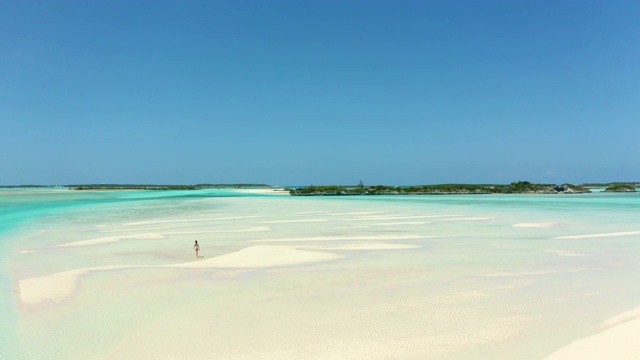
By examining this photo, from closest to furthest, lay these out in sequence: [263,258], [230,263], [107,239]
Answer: [230,263]
[263,258]
[107,239]

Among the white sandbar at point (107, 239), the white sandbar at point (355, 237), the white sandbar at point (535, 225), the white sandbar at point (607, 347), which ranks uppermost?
the white sandbar at point (535, 225)

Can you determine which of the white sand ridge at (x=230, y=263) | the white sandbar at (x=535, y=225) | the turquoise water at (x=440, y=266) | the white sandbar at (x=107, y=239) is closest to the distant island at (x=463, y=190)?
the white sandbar at (x=535, y=225)

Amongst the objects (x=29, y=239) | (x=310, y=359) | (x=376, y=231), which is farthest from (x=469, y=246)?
(x=29, y=239)

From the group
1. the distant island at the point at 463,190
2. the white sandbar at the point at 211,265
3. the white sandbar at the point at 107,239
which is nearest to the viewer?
the white sandbar at the point at 211,265

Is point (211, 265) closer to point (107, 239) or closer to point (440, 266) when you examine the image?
point (440, 266)

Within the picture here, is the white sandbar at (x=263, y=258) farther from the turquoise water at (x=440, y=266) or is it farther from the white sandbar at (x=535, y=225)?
the white sandbar at (x=535, y=225)

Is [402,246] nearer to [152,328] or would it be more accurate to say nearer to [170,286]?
[170,286]

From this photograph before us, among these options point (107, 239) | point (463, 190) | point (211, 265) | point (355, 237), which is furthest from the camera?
point (463, 190)

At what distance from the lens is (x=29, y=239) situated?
70.7 ft

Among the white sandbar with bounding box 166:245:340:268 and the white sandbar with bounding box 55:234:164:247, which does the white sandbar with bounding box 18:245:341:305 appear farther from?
the white sandbar with bounding box 55:234:164:247

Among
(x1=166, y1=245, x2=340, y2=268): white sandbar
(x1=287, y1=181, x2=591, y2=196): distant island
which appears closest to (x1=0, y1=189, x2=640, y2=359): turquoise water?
(x1=166, y1=245, x2=340, y2=268): white sandbar

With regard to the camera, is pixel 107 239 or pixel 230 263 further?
pixel 107 239

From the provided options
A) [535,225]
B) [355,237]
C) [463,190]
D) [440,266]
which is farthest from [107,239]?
[463,190]

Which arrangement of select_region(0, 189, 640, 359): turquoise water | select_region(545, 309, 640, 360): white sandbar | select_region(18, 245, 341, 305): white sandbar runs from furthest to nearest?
select_region(18, 245, 341, 305): white sandbar, select_region(0, 189, 640, 359): turquoise water, select_region(545, 309, 640, 360): white sandbar
